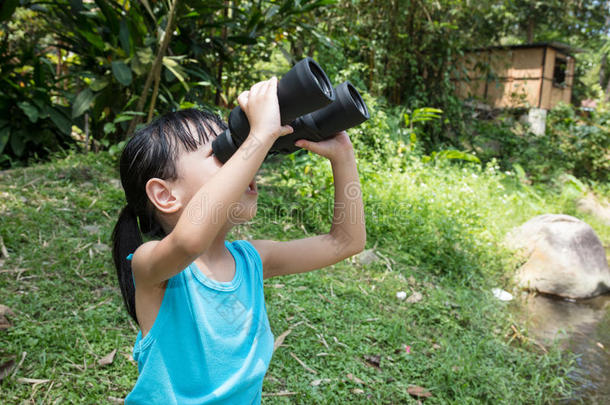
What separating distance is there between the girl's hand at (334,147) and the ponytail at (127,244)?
47 centimetres

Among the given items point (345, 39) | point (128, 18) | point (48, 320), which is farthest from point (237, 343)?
point (345, 39)

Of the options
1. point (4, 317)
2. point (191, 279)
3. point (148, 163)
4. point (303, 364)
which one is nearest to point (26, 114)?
point (4, 317)

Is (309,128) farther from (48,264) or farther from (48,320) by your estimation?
(48,264)

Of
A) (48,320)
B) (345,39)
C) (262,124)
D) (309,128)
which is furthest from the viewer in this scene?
(345,39)

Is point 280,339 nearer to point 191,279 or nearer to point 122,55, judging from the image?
point 191,279

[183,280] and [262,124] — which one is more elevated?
[262,124]

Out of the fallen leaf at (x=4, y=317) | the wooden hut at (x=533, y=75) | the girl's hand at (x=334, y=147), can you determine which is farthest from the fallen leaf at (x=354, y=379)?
the wooden hut at (x=533, y=75)

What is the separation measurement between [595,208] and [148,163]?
6149 millimetres

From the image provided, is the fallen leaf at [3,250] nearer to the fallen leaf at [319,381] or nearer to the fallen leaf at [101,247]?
the fallen leaf at [101,247]

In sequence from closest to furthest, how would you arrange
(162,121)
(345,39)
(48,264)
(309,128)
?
(309,128) → (162,121) → (48,264) → (345,39)

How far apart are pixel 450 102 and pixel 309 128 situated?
6.19 meters

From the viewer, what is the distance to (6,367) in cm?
168

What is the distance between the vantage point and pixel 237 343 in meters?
1.03

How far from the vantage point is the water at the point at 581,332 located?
92.3 inches
